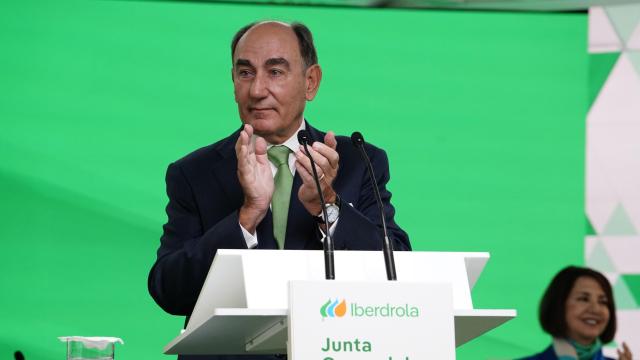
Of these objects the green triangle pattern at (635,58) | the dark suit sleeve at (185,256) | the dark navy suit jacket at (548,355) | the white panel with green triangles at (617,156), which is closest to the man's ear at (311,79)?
the dark suit sleeve at (185,256)

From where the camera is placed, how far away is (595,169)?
5348 millimetres

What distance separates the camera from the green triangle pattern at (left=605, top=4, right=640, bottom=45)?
17.7ft

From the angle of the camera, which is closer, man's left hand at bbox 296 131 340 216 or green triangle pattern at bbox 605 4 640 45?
man's left hand at bbox 296 131 340 216

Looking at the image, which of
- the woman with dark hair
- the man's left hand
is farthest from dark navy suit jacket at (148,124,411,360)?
the woman with dark hair

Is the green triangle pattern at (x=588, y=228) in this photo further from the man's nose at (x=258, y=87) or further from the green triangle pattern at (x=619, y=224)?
the man's nose at (x=258, y=87)

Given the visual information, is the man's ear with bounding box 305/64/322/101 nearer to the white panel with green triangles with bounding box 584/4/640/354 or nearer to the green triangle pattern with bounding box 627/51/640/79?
the white panel with green triangles with bounding box 584/4/640/354

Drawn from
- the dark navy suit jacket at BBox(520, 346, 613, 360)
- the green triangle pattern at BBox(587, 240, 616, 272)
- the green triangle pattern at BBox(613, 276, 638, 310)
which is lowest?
the dark navy suit jacket at BBox(520, 346, 613, 360)

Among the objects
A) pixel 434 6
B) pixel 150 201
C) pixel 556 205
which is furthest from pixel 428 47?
pixel 150 201

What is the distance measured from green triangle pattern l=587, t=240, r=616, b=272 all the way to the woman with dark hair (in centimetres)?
27

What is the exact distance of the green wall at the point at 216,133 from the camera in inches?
193

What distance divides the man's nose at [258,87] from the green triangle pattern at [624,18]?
2.77 m

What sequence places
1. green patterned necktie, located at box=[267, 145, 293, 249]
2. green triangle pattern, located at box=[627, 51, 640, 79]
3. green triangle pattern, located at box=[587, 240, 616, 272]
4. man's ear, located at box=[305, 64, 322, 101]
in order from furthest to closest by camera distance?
green triangle pattern, located at box=[627, 51, 640, 79] → green triangle pattern, located at box=[587, 240, 616, 272] → man's ear, located at box=[305, 64, 322, 101] → green patterned necktie, located at box=[267, 145, 293, 249]

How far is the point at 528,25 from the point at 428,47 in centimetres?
54

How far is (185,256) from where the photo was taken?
2656 mm
